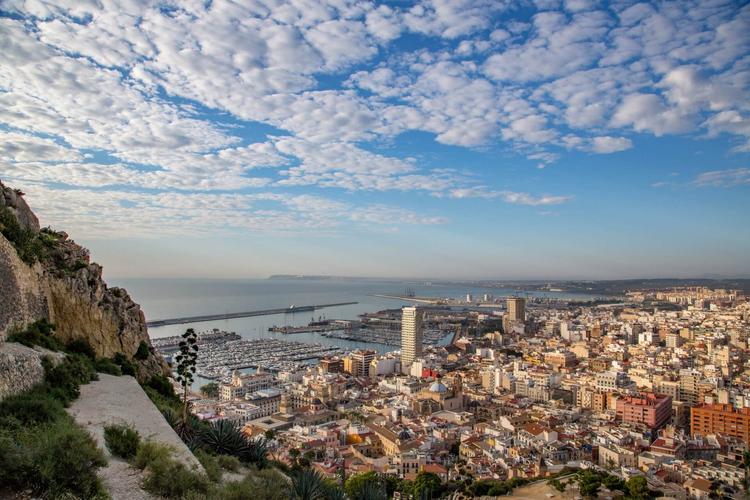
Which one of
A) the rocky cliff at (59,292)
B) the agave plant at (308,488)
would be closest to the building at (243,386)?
the rocky cliff at (59,292)

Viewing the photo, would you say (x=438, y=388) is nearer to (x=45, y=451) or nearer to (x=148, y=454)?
(x=148, y=454)

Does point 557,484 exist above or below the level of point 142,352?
below

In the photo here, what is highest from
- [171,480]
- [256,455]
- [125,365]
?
[125,365]

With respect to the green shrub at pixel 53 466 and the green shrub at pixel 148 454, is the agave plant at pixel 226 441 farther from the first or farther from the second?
the green shrub at pixel 53 466

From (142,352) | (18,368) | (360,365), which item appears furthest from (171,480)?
(360,365)

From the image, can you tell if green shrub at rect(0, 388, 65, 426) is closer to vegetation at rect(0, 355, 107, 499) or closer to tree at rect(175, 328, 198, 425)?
vegetation at rect(0, 355, 107, 499)

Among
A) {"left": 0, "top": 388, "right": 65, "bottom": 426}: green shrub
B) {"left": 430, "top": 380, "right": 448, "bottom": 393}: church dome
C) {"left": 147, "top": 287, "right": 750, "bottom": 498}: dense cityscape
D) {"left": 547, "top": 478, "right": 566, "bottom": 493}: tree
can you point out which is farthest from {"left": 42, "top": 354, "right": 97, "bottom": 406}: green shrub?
{"left": 430, "top": 380, "right": 448, "bottom": 393}: church dome
